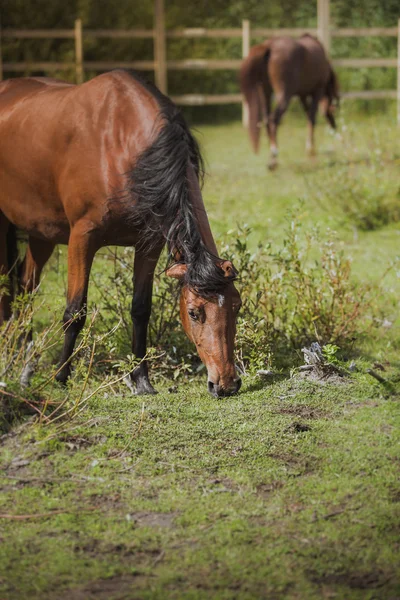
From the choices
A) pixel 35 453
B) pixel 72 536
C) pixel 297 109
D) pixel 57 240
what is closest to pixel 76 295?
pixel 57 240

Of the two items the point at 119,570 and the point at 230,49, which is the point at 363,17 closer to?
the point at 230,49

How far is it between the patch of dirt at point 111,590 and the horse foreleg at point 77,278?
5.72 ft

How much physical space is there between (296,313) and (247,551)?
2.43 meters

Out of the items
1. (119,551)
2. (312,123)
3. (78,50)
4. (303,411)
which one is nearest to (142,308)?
(303,411)

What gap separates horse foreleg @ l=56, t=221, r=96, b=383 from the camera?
4.46 m

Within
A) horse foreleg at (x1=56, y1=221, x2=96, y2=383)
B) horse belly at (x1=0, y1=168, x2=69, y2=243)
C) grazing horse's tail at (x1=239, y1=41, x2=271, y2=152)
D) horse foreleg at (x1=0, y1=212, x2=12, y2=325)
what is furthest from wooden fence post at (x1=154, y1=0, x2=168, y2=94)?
horse foreleg at (x1=56, y1=221, x2=96, y2=383)

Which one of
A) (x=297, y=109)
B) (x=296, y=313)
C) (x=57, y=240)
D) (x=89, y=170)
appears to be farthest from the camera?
(x=297, y=109)

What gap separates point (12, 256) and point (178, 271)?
1926 mm

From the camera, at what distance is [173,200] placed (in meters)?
4.03

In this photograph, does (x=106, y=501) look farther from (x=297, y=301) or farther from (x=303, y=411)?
(x=297, y=301)

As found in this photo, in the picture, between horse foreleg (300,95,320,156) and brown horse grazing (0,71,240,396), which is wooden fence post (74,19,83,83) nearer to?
horse foreleg (300,95,320,156)

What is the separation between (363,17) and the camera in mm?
20516

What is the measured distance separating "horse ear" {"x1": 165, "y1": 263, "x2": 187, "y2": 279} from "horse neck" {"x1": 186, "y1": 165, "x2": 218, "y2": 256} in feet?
0.46

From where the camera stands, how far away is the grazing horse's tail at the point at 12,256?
5508 millimetres
